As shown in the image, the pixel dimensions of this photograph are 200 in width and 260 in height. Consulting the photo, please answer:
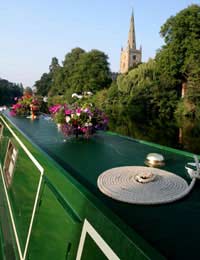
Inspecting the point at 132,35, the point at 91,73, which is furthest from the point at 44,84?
the point at 132,35

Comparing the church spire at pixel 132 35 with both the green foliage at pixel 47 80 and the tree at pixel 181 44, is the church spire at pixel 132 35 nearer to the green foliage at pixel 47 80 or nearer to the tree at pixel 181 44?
the green foliage at pixel 47 80

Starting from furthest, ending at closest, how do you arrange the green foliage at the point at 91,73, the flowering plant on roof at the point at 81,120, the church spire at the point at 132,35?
the church spire at the point at 132,35, the green foliage at the point at 91,73, the flowering plant on roof at the point at 81,120

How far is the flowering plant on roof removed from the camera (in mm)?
3725

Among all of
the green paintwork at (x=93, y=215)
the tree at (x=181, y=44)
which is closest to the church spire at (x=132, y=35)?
the tree at (x=181, y=44)

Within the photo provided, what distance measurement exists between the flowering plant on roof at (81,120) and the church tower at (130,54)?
81.3 meters

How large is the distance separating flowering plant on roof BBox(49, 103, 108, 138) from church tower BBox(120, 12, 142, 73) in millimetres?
81349

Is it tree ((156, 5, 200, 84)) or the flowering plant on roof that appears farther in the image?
tree ((156, 5, 200, 84))

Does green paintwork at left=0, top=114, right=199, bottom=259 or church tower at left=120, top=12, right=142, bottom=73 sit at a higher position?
church tower at left=120, top=12, right=142, bottom=73

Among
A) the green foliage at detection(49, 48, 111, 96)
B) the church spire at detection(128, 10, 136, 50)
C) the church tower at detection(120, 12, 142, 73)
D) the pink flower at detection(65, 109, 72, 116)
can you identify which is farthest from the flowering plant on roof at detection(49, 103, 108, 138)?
the church spire at detection(128, 10, 136, 50)

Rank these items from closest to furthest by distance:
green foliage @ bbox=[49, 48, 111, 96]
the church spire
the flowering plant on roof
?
1. the flowering plant on roof
2. green foliage @ bbox=[49, 48, 111, 96]
3. the church spire

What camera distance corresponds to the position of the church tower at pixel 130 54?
85.1 m

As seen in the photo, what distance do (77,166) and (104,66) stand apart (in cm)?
4423

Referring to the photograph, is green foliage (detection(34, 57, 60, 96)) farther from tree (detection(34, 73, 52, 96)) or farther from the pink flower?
the pink flower

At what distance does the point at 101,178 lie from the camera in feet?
6.84
